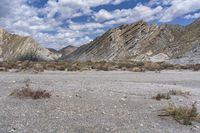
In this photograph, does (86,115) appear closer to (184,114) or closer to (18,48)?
(184,114)

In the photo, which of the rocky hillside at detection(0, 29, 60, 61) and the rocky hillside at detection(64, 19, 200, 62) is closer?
the rocky hillside at detection(64, 19, 200, 62)

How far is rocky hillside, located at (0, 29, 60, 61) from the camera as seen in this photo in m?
136

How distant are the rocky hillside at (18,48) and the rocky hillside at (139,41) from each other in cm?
3799

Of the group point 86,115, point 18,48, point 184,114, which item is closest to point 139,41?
point 18,48

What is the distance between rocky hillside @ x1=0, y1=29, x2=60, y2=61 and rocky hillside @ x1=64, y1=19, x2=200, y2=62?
37992 mm

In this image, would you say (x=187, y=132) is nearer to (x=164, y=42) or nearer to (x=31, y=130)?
(x=31, y=130)

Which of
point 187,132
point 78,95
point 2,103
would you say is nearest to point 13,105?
point 2,103

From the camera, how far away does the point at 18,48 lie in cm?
13900

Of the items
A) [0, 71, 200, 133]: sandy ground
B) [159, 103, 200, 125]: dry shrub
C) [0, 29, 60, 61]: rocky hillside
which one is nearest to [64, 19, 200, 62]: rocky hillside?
[0, 29, 60, 61]: rocky hillside

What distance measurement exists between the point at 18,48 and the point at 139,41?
57.1 metres

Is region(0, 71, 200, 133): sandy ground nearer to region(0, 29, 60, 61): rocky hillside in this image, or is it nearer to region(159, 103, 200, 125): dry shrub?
region(159, 103, 200, 125): dry shrub

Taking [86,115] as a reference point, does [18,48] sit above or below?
above

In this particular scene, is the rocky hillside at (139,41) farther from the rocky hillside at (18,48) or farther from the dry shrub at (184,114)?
the dry shrub at (184,114)

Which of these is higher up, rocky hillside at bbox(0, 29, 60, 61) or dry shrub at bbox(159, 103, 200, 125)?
rocky hillside at bbox(0, 29, 60, 61)
